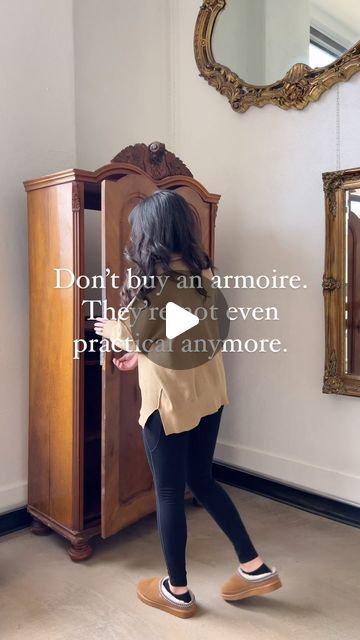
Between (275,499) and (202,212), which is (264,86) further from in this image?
(275,499)

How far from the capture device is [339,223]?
103 inches

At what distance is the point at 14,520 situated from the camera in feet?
8.55

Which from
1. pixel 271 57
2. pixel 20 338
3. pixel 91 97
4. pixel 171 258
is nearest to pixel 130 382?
pixel 20 338

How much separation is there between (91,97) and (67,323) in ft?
4.44

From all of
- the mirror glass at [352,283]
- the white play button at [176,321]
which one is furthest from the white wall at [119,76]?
the white play button at [176,321]

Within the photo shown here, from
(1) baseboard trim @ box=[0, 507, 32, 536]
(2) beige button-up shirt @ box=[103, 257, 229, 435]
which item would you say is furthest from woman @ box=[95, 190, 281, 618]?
(1) baseboard trim @ box=[0, 507, 32, 536]

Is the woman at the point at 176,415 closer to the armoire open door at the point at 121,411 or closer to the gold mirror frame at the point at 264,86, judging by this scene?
the armoire open door at the point at 121,411

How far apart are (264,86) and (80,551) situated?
7.78 ft

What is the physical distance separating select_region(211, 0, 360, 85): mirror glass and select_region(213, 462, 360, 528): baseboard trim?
6.86 feet

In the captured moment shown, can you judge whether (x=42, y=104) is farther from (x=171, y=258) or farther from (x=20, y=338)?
(x=171, y=258)

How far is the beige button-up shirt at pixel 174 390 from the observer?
179 cm

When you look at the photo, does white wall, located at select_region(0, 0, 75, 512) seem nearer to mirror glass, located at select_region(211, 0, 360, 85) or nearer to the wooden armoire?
the wooden armoire

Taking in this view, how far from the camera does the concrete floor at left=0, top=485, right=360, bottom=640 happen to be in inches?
74.0

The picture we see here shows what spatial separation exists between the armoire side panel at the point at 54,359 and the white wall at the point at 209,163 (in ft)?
0.40
